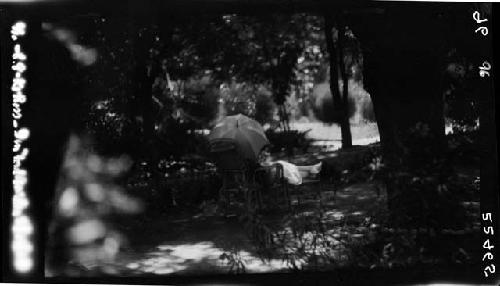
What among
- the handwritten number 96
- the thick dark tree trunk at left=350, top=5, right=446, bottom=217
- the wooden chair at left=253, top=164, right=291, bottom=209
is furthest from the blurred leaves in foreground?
the handwritten number 96

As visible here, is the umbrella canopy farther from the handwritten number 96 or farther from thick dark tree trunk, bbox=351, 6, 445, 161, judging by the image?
the handwritten number 96

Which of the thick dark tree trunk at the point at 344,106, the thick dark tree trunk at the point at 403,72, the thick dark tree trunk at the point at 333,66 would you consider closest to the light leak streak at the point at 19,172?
the thick dark tree trunk at the point at 333,66

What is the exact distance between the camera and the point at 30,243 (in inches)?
213

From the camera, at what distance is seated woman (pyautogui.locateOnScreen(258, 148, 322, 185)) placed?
216 inches

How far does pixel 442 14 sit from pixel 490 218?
198cm

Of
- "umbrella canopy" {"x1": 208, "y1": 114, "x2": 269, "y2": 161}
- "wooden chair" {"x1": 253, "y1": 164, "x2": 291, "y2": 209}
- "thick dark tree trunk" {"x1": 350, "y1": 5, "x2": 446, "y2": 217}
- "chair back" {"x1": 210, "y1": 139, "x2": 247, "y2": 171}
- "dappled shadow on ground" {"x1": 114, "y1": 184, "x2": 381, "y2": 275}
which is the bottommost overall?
"dappled shadow on ground" {"x1": 114, "y1": 184, "x2": 381, "y2": 275}

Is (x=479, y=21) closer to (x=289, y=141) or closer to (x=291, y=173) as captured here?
(x=289, y=141)

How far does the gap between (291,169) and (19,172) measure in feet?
8.26

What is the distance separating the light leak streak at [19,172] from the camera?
538 centimetres

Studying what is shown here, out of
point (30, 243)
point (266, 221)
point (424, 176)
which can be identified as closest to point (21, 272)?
point (30, 243)

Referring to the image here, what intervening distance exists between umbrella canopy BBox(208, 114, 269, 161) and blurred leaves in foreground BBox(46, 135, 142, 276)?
90cm

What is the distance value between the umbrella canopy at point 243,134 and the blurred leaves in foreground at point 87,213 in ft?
2.96

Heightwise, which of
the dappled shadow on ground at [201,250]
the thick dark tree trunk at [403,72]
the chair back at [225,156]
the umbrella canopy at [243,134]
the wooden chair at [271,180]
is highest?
the thick dark tree trunk at [403,72]

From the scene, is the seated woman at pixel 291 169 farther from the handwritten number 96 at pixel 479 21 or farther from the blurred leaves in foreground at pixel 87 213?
the handwritten number 96 at pixel 479 21
